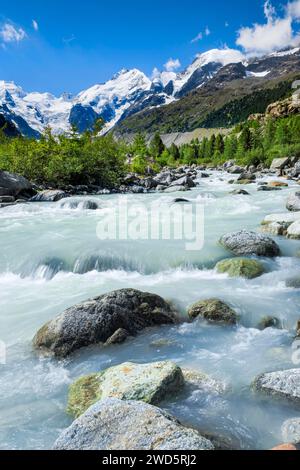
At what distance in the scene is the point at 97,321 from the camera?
802cm

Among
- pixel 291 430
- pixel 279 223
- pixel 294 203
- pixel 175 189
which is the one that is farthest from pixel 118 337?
pixel 175 189

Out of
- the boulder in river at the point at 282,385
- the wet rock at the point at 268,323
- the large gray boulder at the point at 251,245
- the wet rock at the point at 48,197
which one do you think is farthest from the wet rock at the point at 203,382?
the wet rock at the point at 48,197

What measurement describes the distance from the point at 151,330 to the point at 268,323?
8.97 feet

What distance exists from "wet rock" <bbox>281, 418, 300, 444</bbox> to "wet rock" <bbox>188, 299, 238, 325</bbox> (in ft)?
12.0

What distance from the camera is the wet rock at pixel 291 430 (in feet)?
16.4

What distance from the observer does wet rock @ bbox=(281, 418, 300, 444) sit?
4992mm

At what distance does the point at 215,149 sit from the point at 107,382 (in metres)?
118

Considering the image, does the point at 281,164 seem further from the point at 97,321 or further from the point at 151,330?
the point at 97,321

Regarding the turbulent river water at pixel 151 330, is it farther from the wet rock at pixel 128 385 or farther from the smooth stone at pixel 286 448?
the smooth stone at pixel 286 448

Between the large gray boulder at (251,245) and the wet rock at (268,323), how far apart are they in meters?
4.49

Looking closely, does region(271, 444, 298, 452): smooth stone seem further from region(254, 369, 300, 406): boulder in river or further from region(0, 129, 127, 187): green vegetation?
region(0, 129, 127, 187): green vegetation

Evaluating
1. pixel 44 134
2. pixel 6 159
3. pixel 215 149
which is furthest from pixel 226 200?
pixel 215 149

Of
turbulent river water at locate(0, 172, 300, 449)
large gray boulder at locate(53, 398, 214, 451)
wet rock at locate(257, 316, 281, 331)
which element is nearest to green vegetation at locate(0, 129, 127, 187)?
turbulent river water at locate(0, 172, 300, 449)

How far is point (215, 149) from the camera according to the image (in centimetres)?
11831
